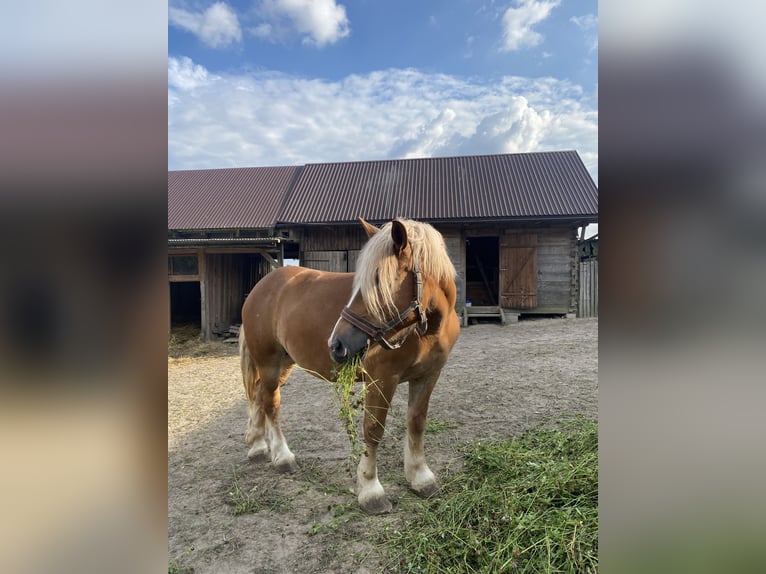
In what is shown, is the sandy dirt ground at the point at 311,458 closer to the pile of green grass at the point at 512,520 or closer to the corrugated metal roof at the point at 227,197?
the pile of green grass at the point at 512,520

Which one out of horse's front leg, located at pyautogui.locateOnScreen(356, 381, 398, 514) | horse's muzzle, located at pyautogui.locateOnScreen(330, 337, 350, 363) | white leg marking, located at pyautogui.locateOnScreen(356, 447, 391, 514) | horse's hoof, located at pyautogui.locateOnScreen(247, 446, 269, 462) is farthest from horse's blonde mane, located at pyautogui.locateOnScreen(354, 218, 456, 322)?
horse's hoof, located at pyautogui.locateOnScreen(247, 446, 269, 462)

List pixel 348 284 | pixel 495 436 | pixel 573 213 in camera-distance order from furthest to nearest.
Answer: pixel 573 213 → pixel 495 436 → pixel 348 284

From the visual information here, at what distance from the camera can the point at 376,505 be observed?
239 centimetres

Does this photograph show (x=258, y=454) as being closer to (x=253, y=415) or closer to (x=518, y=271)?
(x=253, y=415)

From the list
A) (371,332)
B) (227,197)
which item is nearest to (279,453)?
(371,332)

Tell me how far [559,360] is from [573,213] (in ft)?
19.3

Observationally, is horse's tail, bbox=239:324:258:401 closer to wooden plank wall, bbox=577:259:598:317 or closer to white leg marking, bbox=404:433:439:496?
white leg marking, bbox=404:433:439:496

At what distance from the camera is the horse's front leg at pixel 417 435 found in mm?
2646

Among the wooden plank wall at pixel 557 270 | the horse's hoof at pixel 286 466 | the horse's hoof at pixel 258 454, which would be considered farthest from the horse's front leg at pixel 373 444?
the wooden plank wall at pixel 557 270

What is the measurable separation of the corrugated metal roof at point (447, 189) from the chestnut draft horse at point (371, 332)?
8499mm
